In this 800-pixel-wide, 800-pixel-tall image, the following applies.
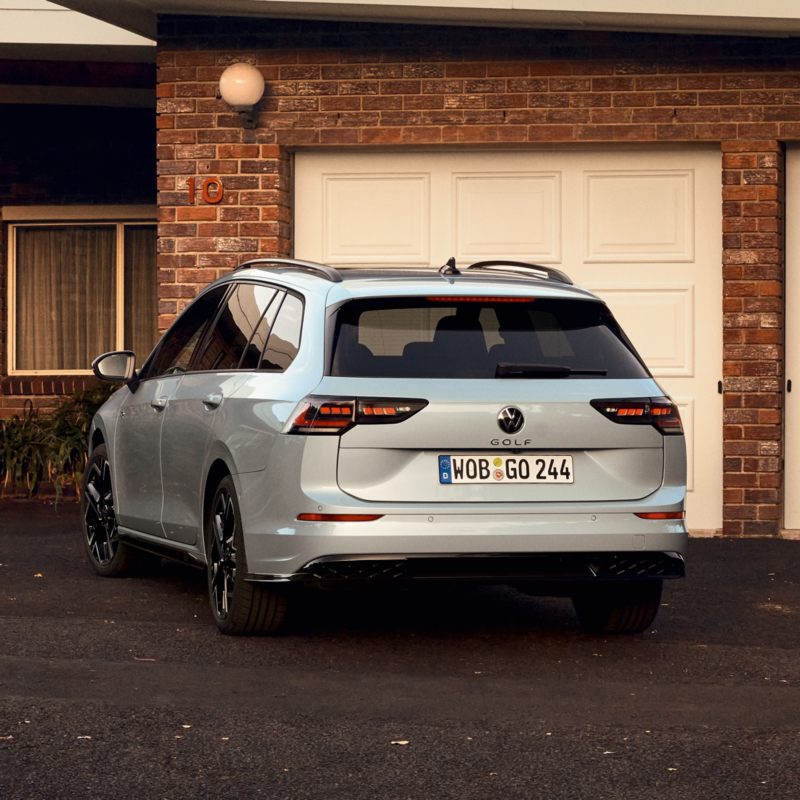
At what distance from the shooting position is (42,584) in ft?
27.1

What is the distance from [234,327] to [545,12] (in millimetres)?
3952

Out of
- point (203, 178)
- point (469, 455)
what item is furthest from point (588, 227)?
point (469, 455)

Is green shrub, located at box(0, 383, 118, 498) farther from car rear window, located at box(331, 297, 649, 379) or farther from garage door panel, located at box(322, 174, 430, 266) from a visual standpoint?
car rear window, located at box(331, 297, 649, 379)

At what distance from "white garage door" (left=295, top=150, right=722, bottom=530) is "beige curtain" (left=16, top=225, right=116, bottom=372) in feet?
15.5

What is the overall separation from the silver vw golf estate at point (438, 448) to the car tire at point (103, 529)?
5.80 ft

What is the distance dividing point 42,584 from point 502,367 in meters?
3.30

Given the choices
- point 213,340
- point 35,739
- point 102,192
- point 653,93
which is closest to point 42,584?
point 213,340

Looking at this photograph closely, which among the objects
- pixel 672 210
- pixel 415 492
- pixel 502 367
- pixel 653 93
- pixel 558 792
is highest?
pixel 653 93

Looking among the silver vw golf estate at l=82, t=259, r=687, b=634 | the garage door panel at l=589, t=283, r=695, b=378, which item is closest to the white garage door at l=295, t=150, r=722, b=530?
the garage door panel at l=589, t=283, r=695, b=378

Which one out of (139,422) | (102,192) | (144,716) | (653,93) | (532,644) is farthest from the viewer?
(102,192)

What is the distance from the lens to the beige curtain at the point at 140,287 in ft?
50.3

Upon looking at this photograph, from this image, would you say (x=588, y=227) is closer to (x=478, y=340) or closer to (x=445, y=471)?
(x=478, y=340)

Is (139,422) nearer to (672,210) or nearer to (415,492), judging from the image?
(415,492)

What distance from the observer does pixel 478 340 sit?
627cm
